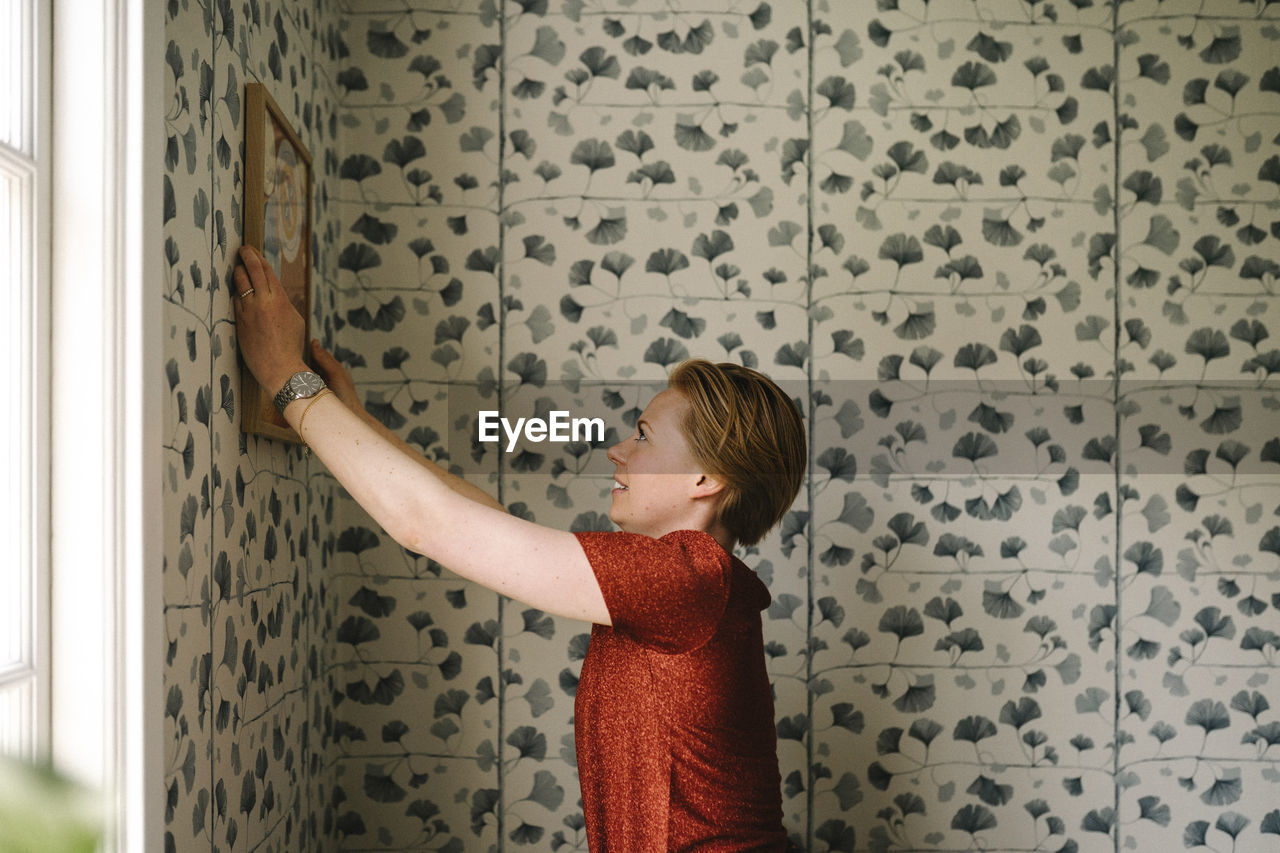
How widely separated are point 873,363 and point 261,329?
4.14ft

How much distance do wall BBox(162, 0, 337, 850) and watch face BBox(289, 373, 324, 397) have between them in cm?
10

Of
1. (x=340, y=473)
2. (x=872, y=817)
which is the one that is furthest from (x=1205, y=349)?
(x=340, y=473)

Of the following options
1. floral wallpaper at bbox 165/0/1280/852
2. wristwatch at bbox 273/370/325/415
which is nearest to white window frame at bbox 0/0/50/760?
wristwatch at bbox 273/370/325/415

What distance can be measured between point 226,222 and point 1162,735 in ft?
6.78

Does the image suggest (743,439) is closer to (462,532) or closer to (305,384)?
(462,532)

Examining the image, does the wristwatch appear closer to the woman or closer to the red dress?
the woman

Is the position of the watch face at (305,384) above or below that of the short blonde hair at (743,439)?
above

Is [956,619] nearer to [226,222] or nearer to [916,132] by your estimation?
[916,132]

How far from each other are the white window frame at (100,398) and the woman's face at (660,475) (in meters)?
0.69

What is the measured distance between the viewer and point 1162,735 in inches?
80.6

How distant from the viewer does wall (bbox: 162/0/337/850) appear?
1176 mm

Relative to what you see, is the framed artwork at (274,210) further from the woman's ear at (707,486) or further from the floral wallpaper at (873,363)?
the woman's ear at (707,486)

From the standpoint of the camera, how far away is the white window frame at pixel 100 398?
1.04 metres

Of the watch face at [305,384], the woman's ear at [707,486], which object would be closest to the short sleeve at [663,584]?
the woman's ear at [707,486]
